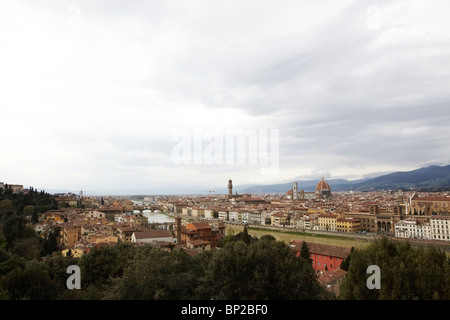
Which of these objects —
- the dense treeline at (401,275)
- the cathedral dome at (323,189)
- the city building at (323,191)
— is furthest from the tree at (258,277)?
the cathedral dome at (323,189)

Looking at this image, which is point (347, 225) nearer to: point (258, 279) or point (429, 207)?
point (429, 207)

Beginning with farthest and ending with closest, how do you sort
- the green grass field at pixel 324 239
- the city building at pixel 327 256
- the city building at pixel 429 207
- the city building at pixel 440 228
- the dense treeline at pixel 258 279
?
the city building at pixel 429 207 < the green grass field at pixel 324 239 < the city building at pixel 440 228 < the city building at pixel 327 256 < the dense treeline at pixel 258 279

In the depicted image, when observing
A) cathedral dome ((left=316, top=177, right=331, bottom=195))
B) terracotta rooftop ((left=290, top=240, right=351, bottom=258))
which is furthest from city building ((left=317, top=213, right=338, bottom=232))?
cathedral dome ((left=316, top=177, right=331, bottom=195))

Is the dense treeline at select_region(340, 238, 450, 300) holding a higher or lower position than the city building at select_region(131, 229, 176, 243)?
higher

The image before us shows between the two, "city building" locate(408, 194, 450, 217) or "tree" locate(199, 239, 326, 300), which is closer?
"tree" locate(199, 239, 326, 300)

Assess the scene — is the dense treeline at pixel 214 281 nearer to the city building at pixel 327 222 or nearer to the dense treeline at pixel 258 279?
the dense treeline at pixel 258 279

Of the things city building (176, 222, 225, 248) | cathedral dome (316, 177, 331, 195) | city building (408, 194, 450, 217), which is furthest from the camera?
cathedral dome (316, 177, 331, 195)

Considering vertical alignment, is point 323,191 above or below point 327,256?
above

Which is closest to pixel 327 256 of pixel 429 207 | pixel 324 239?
pixel 324 239

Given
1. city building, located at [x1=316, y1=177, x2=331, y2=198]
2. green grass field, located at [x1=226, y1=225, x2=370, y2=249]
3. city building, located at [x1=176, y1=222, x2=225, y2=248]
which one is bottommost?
green grass field, located at [x1=226, y1=225, x2=370, y2=249]

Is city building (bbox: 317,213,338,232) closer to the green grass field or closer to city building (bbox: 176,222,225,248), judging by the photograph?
the green grass field
